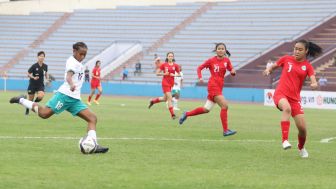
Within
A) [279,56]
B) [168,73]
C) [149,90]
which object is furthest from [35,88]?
[279,56]

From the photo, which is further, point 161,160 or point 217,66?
point 217,66

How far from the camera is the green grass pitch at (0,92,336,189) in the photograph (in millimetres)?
10102

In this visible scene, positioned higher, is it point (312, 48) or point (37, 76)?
point (312, 48)

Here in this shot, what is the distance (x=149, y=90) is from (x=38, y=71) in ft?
99.5

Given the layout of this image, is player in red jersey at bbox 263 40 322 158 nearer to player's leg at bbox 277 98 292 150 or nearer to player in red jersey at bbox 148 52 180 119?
player's leg at bbox 277 98 292 150

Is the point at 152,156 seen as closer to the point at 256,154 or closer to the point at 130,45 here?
the point at 256,154

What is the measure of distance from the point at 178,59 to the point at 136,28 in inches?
273

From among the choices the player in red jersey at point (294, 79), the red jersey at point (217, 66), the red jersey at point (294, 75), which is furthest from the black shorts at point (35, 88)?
the red jersey at point (294, 75)

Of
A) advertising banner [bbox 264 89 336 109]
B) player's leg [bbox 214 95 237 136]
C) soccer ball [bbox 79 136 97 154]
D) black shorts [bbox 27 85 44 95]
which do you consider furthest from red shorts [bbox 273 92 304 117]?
advertising banner [bbox 264 89 336 109]

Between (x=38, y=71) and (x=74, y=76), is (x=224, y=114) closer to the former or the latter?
(x=74, y=76)

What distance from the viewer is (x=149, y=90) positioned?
5747 cm

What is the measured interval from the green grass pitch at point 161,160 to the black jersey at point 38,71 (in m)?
6.57

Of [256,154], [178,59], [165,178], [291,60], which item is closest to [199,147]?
[256,154]

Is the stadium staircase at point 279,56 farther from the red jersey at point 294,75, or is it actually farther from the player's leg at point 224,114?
the red jersey at point 294,75
